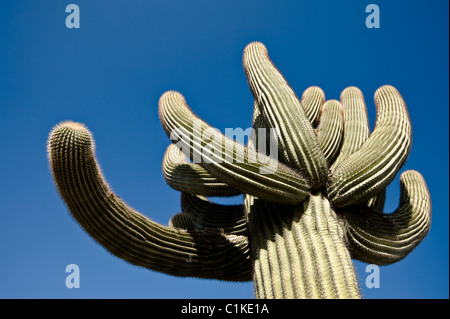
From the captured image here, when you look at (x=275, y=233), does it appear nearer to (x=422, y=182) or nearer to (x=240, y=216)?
(x=240, y=216)

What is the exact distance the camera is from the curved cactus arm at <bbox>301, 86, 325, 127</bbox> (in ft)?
20.3

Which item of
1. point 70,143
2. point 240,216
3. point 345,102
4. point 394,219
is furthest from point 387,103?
point 70,143

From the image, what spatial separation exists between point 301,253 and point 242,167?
905 millimetres

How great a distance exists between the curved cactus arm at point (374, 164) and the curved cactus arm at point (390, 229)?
0.26 metres

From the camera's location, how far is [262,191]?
13.5 feet

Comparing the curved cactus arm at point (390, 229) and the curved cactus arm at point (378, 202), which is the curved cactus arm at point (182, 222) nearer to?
the curved cactus arm at point (390, 229)

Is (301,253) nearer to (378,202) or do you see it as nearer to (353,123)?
(378,202)

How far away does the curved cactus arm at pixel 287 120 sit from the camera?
4.40m

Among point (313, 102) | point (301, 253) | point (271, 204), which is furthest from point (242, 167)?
point (313, 102)

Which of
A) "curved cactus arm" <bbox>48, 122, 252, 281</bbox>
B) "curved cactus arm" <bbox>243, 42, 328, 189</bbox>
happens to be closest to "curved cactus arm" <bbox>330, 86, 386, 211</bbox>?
"curved cactus arm" <bbox>243, 42, 328, 189</bbox>

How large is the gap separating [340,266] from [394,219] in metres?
1.54

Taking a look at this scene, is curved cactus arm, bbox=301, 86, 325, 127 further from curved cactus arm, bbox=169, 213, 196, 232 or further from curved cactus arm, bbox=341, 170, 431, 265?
curved cactus arm, bbox=169, 213, 196, 232

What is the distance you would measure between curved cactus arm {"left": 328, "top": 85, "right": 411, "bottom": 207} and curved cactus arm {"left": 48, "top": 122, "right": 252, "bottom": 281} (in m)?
1.12

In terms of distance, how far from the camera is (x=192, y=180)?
534 centimetres
